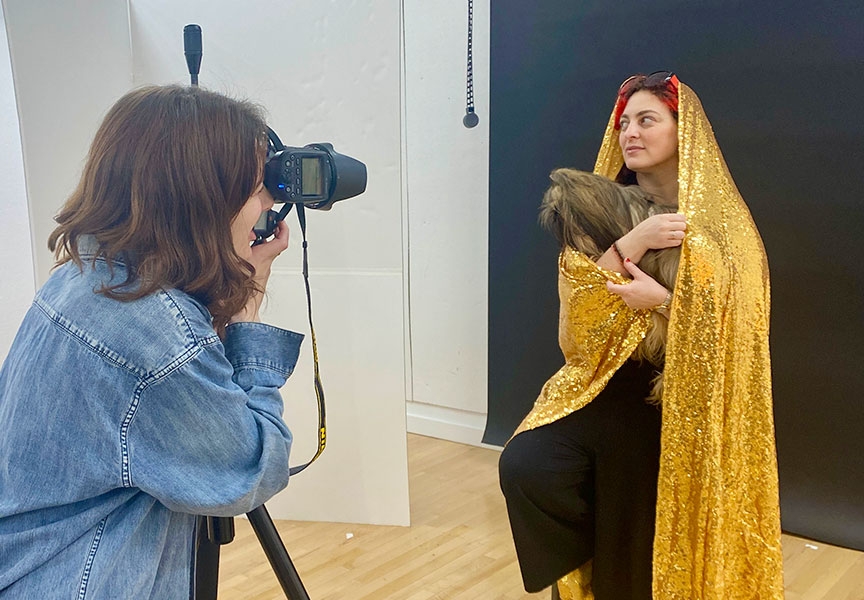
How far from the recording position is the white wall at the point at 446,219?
2680mm

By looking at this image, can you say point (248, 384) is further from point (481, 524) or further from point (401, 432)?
point (481, 524)

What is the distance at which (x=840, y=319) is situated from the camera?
6.34ft

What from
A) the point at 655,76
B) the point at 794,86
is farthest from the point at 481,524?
the point at 794,86

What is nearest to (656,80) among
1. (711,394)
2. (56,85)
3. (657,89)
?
(657,89)

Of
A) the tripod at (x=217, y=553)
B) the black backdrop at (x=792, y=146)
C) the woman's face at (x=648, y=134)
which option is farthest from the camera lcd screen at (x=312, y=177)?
the black backdrop at (x=792, y=146)

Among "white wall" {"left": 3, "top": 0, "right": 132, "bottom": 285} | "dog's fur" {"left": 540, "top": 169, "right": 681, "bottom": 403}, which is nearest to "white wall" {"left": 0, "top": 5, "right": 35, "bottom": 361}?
"white wall" {"left": 3, "top": 0, "right": 132, "bottom": 285}

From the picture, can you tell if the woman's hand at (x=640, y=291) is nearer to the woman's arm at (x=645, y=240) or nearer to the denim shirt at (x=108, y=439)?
the woman's arm at (x=645, y=240)

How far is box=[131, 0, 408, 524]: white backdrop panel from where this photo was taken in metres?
1.96

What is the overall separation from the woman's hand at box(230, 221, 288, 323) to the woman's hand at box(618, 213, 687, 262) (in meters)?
0.72

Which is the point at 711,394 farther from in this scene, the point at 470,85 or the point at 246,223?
the point at 470,85

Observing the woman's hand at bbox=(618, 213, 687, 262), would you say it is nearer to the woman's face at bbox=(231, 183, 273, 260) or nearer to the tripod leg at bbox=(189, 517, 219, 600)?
the woman's face at bbox=(231, 183, 273, 260)

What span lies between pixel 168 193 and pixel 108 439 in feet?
0.88

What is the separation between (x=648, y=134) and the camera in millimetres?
1451

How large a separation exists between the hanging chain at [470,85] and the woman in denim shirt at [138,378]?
1857mm
